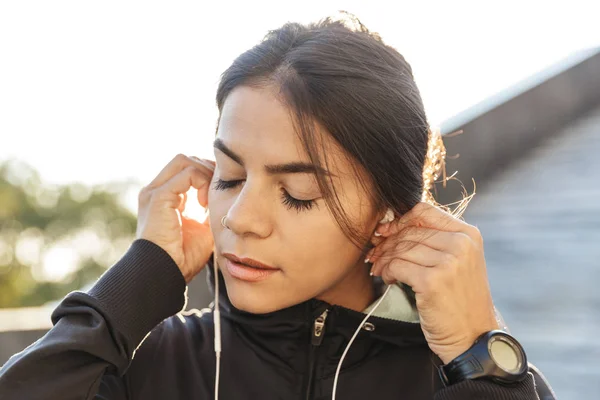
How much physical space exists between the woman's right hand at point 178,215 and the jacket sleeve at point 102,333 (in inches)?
2.0

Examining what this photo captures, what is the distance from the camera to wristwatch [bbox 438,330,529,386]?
1.89 metres

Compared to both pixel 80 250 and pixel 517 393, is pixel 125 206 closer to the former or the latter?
pixel 80 250

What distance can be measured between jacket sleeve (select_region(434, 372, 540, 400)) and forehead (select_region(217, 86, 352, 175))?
21.7 inches

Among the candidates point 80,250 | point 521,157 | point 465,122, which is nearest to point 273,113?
point 465,122

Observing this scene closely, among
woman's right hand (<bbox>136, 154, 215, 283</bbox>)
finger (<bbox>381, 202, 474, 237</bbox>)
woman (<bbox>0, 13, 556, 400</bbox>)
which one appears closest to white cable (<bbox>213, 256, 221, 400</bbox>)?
woman (<bbox>0, 13, 556, 400</bbox>)

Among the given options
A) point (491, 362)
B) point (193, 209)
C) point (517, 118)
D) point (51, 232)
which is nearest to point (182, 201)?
point (193, 209)

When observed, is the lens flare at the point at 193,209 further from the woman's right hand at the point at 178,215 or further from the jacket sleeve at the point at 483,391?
the jacket sleeve at the point at 483,391

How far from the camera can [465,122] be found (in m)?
4.05

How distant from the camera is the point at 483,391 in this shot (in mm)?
1870

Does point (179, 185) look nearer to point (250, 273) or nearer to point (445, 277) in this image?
point (250, 273)

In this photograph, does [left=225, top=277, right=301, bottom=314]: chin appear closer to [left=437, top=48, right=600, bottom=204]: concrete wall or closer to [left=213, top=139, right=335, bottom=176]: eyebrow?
[left=213, top=139, right=335, bottom=176]: eyebrow

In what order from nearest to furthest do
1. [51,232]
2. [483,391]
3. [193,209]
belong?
[483,391] < [193,209] < [51,232]

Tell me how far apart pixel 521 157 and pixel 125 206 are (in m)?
26.1

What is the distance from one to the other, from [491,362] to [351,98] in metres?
0.69
